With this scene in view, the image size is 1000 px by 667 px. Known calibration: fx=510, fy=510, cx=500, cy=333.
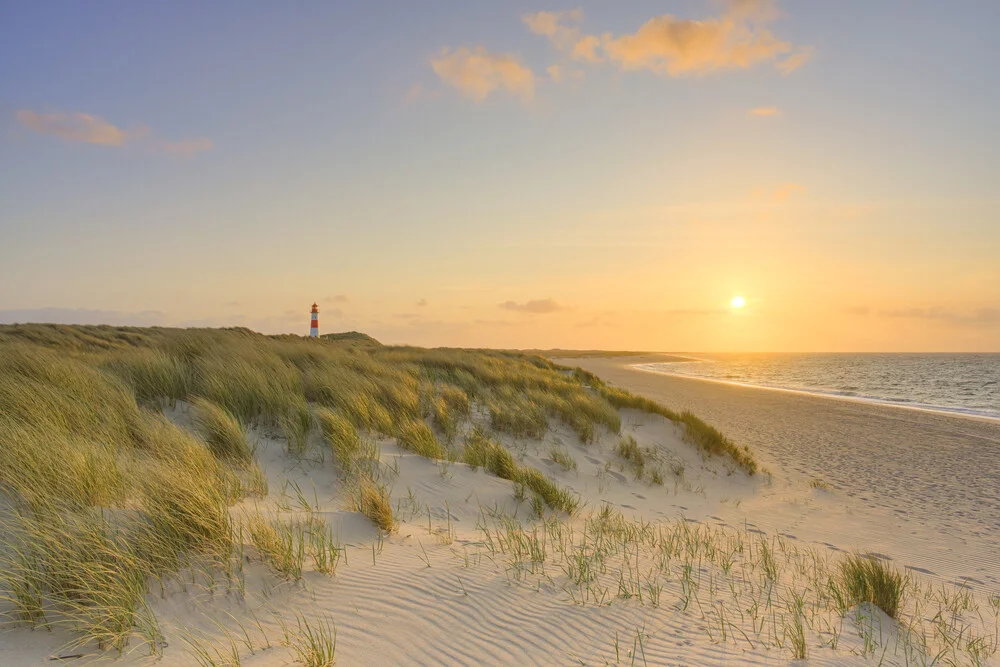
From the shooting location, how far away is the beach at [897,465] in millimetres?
7160

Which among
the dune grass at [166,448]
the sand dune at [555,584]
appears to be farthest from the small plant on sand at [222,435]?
the sand dune at [555,584]

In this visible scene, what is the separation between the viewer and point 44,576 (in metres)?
2.92

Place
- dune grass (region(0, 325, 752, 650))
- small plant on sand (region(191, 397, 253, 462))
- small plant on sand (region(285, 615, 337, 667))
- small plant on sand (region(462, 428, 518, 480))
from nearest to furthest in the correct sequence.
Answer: small plant on sand (region(285, 615, 337, 667)) → dune grass (region(0, 325, 752, 650)) → small plant on sand (region(191, 397, 253, 462)) → small plant on sand (region(462, 428, 518, 480))

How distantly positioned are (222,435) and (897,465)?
13.9 meters

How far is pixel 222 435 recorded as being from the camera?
6.20m

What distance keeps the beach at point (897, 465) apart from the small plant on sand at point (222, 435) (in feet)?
24.7

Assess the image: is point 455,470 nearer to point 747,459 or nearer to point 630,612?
point 630,612

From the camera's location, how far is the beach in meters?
7.16

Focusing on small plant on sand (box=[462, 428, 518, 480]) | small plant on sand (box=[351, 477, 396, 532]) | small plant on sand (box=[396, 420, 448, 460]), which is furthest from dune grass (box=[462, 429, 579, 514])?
small plant on sand (box=[351, 477, 396, 532])

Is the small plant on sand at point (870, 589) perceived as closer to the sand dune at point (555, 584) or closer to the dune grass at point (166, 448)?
the sand dune at point (555, 584)

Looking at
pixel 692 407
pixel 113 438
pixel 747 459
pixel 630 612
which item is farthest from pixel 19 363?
pixel 692 407

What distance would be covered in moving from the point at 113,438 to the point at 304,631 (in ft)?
12.6

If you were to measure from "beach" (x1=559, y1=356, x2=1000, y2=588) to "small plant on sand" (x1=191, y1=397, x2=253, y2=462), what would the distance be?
754 centimetres

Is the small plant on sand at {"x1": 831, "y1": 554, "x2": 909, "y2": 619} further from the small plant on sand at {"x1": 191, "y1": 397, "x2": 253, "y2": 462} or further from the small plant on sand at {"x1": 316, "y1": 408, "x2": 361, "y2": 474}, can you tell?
the small plant on sand at {"x1": 191, "y1": 397, "x2": 253, "y2": 462}
